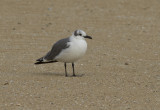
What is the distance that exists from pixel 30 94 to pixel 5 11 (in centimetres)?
1003

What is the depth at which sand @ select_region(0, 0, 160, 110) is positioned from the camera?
25.0 feet

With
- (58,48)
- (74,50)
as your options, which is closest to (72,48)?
(74,50)

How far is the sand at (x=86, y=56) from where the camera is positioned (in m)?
7.62

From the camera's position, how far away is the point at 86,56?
1159cm

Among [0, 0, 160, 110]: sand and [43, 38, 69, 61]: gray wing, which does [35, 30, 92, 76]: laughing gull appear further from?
[0, 0, 160, 110]: sand

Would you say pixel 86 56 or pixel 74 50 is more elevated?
pixel 74 50

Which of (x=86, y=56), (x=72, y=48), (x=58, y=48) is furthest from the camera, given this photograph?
Answer: (x=86, y=56)

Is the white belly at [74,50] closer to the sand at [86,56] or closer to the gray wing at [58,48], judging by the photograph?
the gray wing at [58,48]

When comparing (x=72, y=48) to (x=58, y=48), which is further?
(x=58, y=48)

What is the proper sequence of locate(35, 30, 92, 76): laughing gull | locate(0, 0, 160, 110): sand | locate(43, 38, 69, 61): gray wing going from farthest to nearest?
1. locate(43, 38, 69, 61): gray wing
2. locate(35, 30, 92, 76): laughing gull
3. locate(0, 0, 160, 110): sand

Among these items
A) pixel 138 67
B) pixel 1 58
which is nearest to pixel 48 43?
pixel 1 58

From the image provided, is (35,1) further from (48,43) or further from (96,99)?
(96,99)

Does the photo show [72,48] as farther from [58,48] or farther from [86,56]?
[86,56]

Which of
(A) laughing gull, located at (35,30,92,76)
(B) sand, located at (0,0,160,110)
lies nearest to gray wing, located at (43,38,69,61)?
(A) laughing gull, located at (35,30,92,76)
